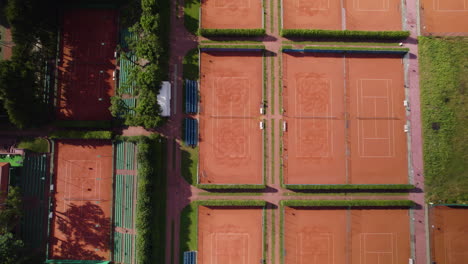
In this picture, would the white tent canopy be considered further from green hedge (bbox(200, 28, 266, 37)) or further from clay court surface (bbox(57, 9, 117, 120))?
green hedge (bbox(200, 28, 266, 37))

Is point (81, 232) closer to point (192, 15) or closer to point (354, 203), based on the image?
point (192, 15)

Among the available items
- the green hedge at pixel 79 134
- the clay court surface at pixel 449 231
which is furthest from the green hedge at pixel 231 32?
the clay court surface at pixel 449 231

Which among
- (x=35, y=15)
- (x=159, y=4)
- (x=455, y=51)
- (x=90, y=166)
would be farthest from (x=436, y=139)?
(x=35, y=15)

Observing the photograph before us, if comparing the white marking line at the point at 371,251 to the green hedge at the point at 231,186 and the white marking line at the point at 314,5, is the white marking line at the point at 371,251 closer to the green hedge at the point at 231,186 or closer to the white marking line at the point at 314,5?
the green hedge at the point at 231,186

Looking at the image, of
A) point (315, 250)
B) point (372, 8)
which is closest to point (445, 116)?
point (372, 8)

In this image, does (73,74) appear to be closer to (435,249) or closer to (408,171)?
(408,171)

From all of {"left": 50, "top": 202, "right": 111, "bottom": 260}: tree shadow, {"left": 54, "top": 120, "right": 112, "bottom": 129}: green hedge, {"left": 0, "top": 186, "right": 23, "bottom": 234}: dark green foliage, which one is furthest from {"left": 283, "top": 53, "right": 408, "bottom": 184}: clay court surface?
{"left": 0, "top": 186, "right": 23, "bottom": 234}: dark green foliage
